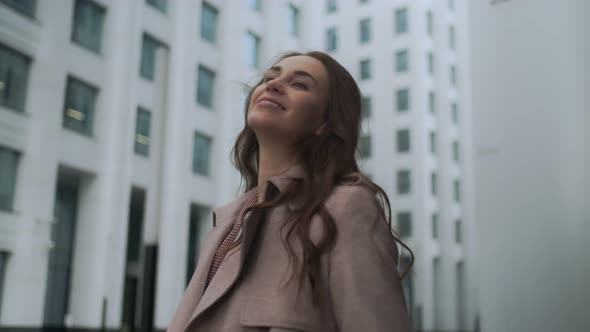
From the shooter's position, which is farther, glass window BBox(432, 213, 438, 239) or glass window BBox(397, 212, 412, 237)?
glass window BBox(397, 212, 412, 237)

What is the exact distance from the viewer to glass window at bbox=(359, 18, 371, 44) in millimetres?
11195

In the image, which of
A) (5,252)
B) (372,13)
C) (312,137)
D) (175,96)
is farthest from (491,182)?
(372,13)

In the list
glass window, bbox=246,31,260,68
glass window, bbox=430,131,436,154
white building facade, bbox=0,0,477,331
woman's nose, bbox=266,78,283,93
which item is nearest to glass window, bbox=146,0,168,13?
white building facade, bbox=0,0,477,331

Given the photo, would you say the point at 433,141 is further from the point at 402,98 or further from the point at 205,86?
the point at 205,86

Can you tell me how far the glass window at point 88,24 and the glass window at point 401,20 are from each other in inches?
266

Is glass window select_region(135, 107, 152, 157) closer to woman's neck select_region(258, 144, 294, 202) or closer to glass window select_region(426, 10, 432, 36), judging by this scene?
woman's neck select_region(258, 144, 294, 202)

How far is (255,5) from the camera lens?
29.2 ft

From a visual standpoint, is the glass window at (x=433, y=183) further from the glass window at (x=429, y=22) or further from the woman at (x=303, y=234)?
the woman at (x=303, y=234)

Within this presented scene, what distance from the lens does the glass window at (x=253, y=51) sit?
870cm

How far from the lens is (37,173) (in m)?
4.40

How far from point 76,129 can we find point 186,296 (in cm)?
377

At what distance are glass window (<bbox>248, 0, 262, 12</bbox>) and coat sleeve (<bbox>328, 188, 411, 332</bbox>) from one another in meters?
7.68

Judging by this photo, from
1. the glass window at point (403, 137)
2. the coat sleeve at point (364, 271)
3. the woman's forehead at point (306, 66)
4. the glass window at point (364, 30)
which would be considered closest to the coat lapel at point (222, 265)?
the coat sleeve at point (364, 271)

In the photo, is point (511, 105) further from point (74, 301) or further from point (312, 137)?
point (74, 301)
